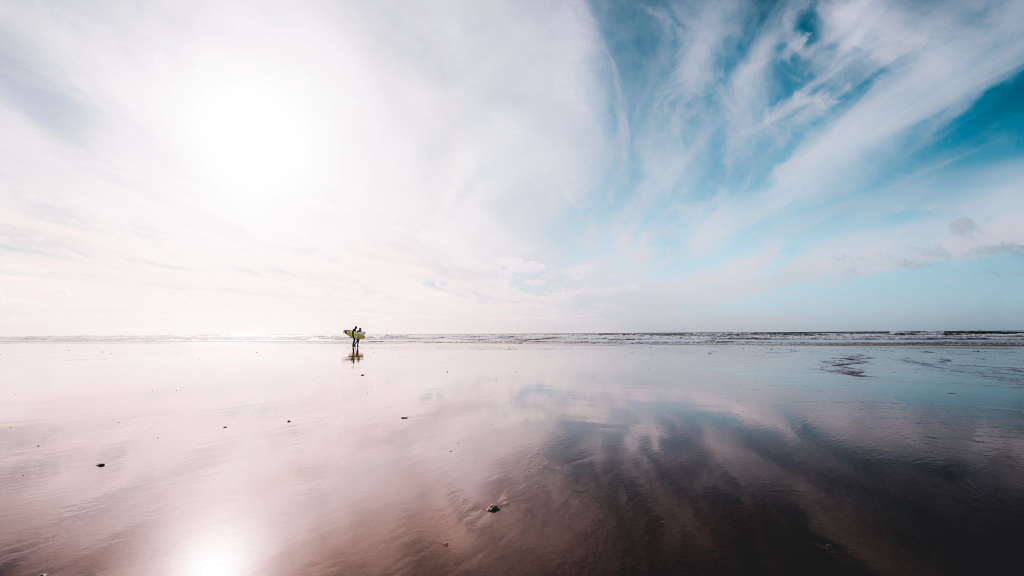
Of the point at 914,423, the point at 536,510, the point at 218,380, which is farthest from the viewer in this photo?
the point at 218,380

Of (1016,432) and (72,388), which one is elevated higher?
(72,388)

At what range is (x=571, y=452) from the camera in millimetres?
7086

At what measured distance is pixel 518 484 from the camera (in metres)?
5.69

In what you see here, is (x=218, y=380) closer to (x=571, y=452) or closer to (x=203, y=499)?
(x=203, y=499)

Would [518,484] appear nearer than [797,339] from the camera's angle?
Yes

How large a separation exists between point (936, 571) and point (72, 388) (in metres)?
23.6

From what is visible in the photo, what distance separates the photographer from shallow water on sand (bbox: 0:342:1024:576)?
152 inches

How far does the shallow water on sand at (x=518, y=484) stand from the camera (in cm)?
387

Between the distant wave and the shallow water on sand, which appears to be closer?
the shallow water on sand

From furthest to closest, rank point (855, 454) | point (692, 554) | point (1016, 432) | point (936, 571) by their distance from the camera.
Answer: point (1016, 432) → point (855, 454) → point (692, 554) → point (936, 571)

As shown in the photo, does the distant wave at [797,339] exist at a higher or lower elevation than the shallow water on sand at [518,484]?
higher

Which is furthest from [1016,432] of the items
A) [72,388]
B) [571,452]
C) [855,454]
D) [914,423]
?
[72,388]

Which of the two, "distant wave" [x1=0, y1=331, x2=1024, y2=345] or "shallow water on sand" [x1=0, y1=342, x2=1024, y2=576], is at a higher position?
"distant wave" [x1=0, y1=331, x2=1024, y2=345]

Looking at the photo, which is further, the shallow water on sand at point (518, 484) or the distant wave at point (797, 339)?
the distant wave at point (797, 339)
